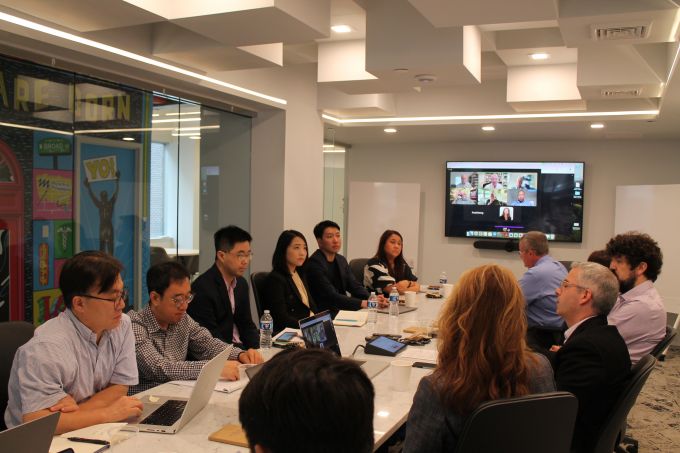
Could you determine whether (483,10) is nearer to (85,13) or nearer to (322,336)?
(322,336)

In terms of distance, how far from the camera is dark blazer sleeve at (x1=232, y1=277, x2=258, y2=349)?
148 inches

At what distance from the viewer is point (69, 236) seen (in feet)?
13.6

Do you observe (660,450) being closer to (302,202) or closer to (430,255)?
(302,202)

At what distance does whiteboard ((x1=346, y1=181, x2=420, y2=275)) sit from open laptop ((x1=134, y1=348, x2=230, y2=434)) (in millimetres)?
6394

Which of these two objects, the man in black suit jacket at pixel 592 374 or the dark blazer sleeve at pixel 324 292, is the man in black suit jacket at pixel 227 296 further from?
the man in black suit jacket at pixel 592 374

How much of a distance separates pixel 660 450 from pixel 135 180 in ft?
13.7

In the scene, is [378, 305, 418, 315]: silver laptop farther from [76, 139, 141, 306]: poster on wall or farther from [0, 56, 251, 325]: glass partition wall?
[76, 139, 141, 306]: poster on wall

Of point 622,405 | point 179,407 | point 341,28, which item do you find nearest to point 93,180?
point 341,28

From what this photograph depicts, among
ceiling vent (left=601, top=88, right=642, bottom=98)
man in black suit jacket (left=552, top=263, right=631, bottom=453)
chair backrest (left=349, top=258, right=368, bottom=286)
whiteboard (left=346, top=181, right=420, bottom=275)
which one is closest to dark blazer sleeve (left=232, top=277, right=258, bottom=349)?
man in black suit jacket (left=552, top=263, right=631, bottom=453)

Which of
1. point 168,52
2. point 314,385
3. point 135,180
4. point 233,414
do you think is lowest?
point 233,414

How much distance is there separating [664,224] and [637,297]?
406 cm

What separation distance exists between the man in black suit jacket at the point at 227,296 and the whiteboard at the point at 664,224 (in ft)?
17.2

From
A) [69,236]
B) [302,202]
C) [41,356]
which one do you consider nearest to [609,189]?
[302,202]

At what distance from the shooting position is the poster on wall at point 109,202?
4.23 metres
